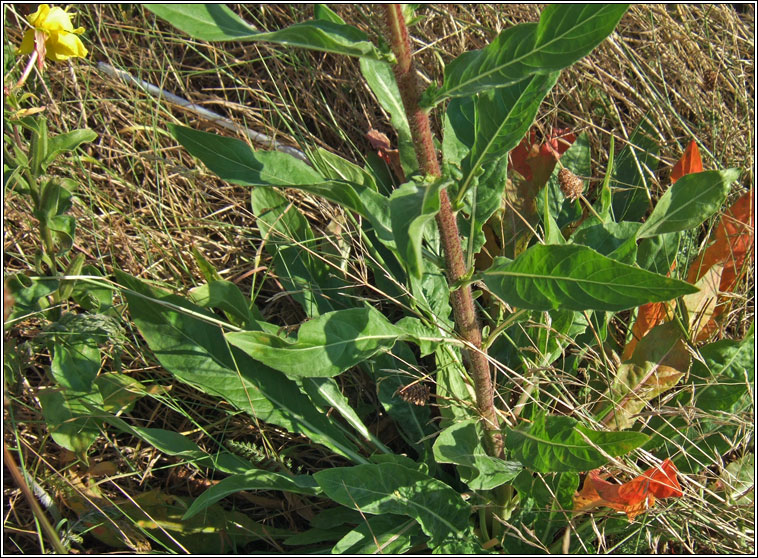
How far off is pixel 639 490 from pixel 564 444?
21 centimetres

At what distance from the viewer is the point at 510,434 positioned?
1.48m

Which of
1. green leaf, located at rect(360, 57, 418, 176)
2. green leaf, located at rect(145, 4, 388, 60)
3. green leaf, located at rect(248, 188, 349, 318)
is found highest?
green leaf, located at rect(145, 4, 388, 60)

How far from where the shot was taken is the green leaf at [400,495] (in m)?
1.49

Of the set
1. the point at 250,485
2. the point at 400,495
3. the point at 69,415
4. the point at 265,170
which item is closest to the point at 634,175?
the point at 400,495

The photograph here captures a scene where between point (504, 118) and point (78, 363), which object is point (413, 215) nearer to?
point (504, 118)

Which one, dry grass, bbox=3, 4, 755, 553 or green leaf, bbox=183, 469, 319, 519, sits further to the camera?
dry grass, bbox=3, 4, 755, 553

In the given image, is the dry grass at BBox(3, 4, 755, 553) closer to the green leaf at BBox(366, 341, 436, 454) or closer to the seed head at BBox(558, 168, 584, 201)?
the green leaf at BBox(366, 341, 436, 454)

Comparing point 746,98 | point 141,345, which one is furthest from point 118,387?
point 746,98

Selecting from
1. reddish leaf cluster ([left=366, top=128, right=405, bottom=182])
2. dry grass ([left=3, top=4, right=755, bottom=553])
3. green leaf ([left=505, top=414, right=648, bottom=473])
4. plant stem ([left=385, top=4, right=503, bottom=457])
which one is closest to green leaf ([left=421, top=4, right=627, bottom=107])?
plant stem ([left=385, top=4, right=503, bottom=457])

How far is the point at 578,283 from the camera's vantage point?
1102mm

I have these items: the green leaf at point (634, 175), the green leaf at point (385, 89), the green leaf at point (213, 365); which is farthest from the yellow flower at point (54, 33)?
the green leaf at point (634, 175)

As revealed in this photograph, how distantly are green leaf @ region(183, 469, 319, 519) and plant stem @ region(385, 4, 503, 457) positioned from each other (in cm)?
45

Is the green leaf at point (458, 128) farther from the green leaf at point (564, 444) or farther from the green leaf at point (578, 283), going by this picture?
the green leaf at point (564, 444)

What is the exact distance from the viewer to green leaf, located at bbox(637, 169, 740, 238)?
132 centimetres
